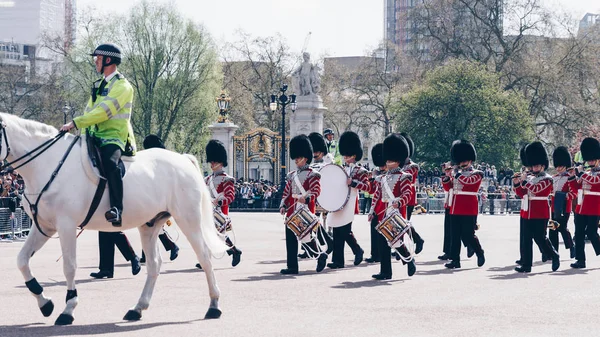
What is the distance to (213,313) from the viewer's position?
9289mm

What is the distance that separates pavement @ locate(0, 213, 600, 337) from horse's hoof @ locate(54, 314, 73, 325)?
0.21 ft

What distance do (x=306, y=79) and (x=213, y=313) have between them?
93.4 ft

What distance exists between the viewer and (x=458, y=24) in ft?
166

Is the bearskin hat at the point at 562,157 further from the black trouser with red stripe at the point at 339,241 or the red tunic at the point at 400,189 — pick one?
the red tunic at the point at 400,189

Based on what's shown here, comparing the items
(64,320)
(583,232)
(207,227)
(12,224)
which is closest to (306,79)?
(12,224)

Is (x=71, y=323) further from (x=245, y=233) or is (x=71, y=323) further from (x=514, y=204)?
(x=514, y=204)

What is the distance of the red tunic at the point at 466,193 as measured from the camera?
48.6 feet

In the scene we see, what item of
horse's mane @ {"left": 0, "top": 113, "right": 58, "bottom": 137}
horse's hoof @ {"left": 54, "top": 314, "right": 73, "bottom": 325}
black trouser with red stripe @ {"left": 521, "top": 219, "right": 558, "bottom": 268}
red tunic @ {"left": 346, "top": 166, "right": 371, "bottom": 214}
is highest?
horse's mane @ {"left": 0, "top": 113, "right": 58, "bottom": 137}

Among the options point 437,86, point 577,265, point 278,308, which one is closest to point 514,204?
point 437,86

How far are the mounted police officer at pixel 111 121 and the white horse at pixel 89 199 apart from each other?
114 mm

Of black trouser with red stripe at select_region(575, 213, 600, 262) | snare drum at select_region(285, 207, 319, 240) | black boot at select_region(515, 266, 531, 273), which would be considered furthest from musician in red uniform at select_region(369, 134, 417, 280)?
black trouser with red stripe at select_region(575, 213, 600, 262)

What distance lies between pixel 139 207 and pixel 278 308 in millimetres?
1541

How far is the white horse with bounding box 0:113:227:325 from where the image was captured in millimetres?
9023

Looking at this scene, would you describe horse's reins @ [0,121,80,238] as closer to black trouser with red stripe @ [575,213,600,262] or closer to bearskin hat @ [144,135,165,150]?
bearskin hat @ [144,135,165,150]
